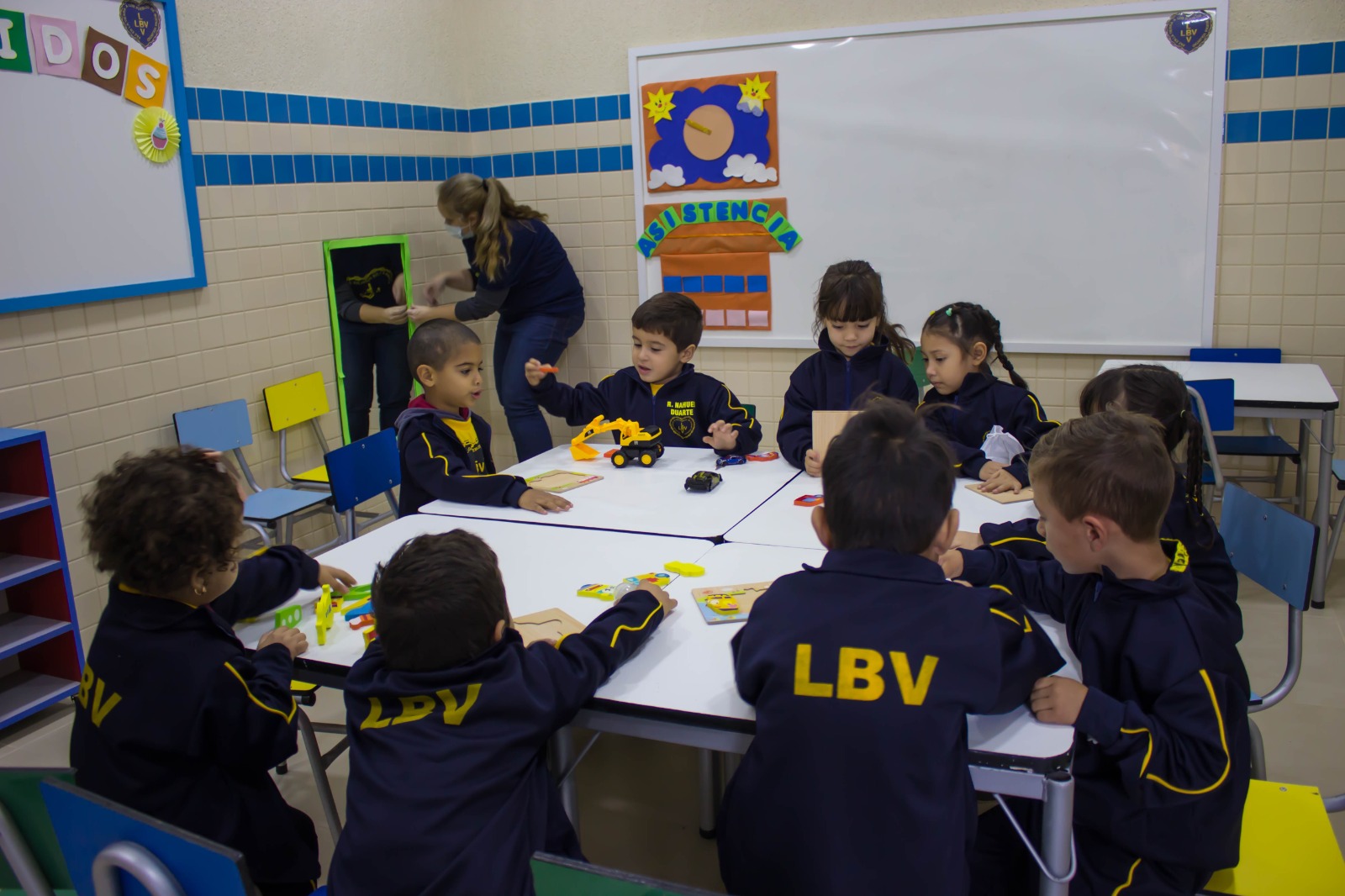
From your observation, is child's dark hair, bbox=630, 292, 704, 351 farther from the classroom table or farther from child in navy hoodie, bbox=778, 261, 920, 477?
the classroom table

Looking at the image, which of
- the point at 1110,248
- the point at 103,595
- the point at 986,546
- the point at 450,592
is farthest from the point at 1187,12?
the point at 103,595

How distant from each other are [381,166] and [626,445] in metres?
2.51

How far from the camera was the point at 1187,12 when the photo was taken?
13.0 ft

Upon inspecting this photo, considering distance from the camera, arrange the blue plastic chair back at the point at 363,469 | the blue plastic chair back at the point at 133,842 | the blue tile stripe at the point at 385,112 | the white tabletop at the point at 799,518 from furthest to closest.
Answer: the blue tile stripe at the point at 385,112
the blue plastic chair back at the point at 363,469
the white tabletop at the point at 799,518
the blue plastic chair back at the point at 133,842

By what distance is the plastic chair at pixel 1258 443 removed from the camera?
380 centimetres

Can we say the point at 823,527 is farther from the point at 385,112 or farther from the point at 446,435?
the point at 385,112

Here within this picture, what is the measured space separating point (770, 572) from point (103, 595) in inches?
106

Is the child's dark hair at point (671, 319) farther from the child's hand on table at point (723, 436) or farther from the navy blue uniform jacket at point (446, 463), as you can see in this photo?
the navy blue uniform jacket at point (446, 463)

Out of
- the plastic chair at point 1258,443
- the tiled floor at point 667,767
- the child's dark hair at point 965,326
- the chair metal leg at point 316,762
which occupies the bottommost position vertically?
the tiled floor at point 667,767

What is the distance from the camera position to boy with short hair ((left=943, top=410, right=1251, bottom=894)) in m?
1.43

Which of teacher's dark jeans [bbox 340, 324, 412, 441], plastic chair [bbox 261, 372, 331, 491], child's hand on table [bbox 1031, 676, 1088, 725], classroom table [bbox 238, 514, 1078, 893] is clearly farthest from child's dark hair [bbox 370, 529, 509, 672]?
teacher's dark jeans [bbox 340, 324, 412, 441]

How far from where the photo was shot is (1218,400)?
3.44m

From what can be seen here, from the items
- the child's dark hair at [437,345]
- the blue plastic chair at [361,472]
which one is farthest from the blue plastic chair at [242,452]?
the child's dark hair at [437,345]

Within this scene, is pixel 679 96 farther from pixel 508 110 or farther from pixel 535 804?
pixel 535 804
